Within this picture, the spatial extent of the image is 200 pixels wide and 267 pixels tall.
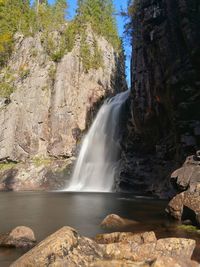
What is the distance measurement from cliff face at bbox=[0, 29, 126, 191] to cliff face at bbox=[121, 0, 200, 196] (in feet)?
43.3

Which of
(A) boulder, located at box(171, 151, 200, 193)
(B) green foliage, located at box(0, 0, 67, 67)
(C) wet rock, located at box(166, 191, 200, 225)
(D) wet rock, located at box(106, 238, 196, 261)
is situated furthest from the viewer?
(B) green foliage, located at box(0, 0, 67, 67)

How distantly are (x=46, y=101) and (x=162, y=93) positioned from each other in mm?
23629

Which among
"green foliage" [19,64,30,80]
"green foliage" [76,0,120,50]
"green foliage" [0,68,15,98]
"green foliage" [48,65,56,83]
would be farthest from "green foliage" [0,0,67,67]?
"green foliage" [19,64,30,80]

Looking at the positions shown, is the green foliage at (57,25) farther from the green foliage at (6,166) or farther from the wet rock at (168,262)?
the wet rock at (168,262)

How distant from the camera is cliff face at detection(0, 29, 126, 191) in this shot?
160ft

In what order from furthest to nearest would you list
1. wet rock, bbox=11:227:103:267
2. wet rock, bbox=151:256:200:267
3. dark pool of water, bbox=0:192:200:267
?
dark pool of water, bbox=0:192:200:267 < wet rock, bbox=11:227:103:267 < wet rock, bbox=151:256:200:267

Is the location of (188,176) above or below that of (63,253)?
above

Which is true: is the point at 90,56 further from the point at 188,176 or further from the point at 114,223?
the point at 114,223

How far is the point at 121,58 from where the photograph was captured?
6394 centimetres

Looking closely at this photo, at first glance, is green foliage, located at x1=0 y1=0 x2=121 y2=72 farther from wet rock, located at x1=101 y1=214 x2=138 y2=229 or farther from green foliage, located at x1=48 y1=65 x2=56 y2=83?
wet rock, located at x1=101 y1=214 x2=138 y2=229

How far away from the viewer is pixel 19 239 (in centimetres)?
1215

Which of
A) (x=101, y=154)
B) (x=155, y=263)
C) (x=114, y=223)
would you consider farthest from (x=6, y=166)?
(x=155, y=263)

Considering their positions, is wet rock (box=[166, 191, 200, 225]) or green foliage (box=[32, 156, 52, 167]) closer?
wet rock (box=[166, 191, 200, 225])

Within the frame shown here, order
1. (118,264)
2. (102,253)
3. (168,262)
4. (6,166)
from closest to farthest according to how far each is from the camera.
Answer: (168,262) → (118,264) → (102,253) → (6,166)
